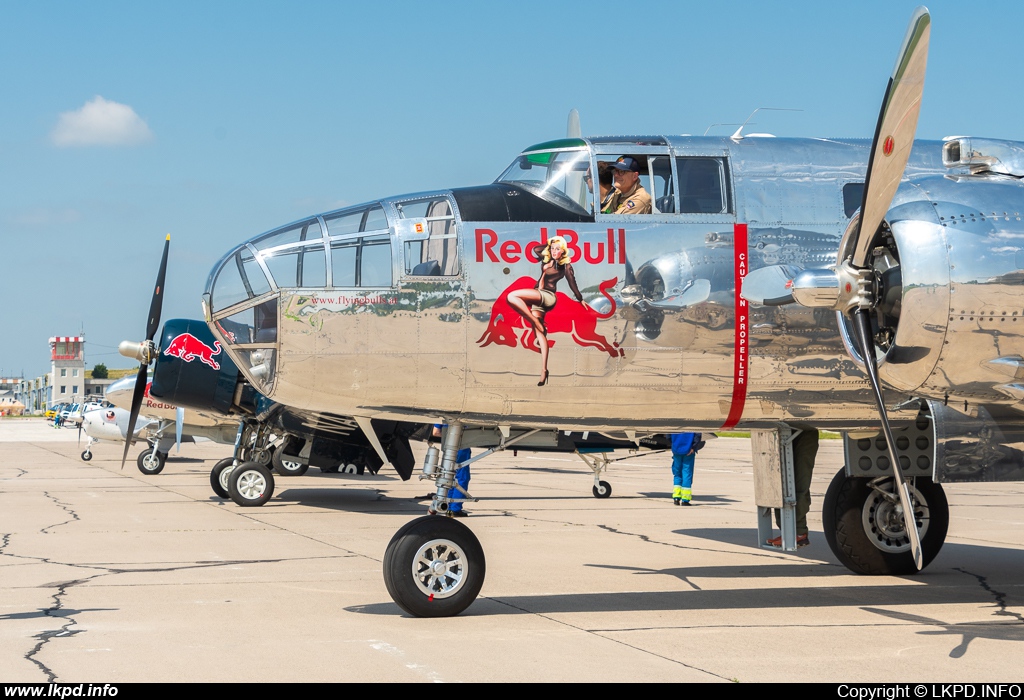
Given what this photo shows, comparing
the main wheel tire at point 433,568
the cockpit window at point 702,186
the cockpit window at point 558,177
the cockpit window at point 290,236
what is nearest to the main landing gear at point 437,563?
the main wheel tire at point 433,568

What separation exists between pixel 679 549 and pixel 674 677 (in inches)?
262

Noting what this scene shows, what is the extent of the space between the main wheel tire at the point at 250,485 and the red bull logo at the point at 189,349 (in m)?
2.01

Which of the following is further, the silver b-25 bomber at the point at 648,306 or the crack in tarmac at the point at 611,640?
the silver b-25 bomber at the point at 648,306

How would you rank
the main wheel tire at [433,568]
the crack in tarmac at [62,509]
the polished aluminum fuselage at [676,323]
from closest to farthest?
the polished aluminum fuselage at [676,323]
the main wheel tire at [433,568]
the crack in tarmac at [62,509]

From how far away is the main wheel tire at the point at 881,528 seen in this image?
10.5 metres

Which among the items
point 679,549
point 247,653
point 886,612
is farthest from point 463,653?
point 679,549

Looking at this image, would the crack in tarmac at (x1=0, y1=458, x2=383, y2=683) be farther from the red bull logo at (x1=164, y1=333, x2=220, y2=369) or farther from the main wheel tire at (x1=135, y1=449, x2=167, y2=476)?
the main wheel tire at (x1=135, y1=449, x2=167, y2=476)

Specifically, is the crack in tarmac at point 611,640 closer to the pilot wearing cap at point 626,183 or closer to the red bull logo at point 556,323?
the red bull logo at point 556,323

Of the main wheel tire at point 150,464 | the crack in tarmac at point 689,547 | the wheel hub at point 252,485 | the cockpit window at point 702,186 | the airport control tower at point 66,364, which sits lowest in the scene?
the crack in tarmac at point 689,547

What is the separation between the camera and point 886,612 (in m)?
8.50

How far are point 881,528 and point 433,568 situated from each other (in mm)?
5070

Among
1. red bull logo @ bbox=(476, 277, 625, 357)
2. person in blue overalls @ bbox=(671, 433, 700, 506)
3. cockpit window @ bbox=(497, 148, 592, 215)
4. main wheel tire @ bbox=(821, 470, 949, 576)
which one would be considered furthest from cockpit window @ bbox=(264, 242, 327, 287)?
person in blue overalls @ bbox=(671, 433, 700, 506)

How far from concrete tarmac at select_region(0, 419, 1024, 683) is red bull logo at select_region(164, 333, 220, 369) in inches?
102

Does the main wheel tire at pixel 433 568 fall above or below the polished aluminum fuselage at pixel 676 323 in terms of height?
below
